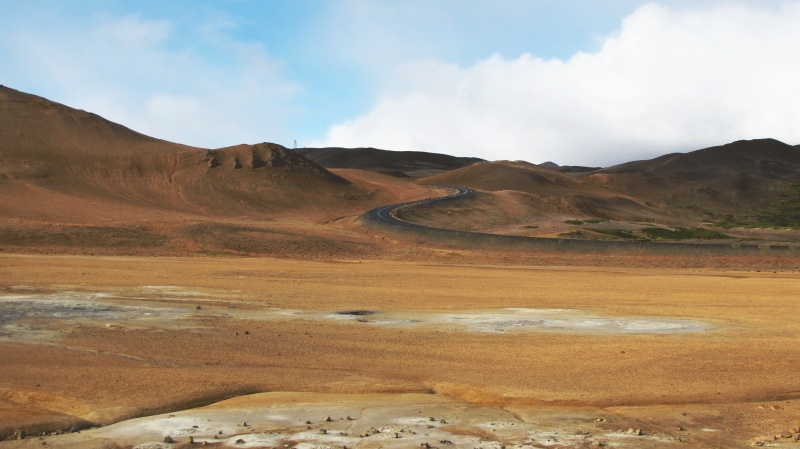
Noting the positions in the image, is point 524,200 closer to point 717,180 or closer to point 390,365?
point 717,180

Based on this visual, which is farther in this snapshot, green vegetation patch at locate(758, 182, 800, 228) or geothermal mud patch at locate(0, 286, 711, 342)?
green vegetation patch at locate(758, 182, 800, 228)

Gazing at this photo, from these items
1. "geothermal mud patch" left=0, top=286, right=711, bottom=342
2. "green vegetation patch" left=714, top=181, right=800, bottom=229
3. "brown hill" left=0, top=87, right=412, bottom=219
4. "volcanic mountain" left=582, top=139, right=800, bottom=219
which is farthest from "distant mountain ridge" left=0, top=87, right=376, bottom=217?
"volcanic mountain" left=582, top=139, right=800, bottom=219

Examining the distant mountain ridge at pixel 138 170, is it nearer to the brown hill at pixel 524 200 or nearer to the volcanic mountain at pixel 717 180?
the brown hill at pixel 524 200

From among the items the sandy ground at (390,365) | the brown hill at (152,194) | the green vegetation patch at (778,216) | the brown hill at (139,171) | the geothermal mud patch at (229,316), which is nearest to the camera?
the sandy ground at (390,365)

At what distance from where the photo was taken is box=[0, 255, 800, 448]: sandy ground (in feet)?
32.9

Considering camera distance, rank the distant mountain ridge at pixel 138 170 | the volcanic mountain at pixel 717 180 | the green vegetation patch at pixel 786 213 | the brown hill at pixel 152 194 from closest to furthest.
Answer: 1. the brown hill at pixel 152 194
2. the distant mountain ridge at pixel 138 170
3. the green vegetation patch at pixel 786 213
4. the volcanic mountain at pixel 717 180

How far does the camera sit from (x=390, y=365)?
1362 cm

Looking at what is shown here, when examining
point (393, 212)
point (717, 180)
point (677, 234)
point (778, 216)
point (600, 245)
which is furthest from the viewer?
point (717, 180)

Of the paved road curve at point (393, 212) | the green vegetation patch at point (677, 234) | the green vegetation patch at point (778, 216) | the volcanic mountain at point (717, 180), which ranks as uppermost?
the volcanic mountain at point (717, 180)

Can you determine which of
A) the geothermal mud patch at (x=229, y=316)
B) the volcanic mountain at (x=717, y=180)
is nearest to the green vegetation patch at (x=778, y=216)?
the volcanic mountain at (x=717, y=180)

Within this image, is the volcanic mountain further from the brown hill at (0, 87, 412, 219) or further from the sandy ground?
the sandy ground

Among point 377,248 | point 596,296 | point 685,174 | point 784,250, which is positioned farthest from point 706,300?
point 685,174

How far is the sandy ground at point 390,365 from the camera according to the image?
10.0 metres

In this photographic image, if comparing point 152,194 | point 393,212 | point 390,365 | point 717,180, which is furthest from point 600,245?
point 717,180
